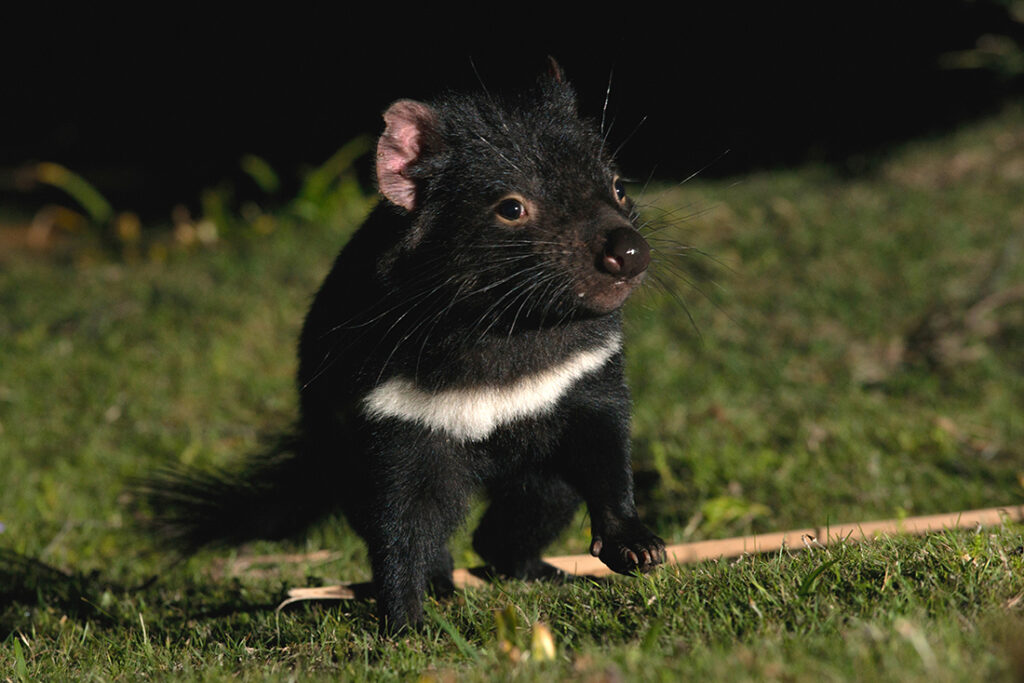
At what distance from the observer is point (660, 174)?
8766 millimetres

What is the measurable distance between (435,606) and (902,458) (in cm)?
274

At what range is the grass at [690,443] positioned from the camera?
2496 mm

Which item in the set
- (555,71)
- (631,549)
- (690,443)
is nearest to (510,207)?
(555,71)

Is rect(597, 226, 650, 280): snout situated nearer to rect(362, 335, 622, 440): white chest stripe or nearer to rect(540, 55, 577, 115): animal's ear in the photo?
rect(362, 335, 622, 440): white chest stripe

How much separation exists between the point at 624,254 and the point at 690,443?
105 inches

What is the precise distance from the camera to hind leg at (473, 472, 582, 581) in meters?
3.30

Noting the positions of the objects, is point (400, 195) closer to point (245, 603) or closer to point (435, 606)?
point (435, 606)

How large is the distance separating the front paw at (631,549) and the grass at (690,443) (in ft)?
0.18

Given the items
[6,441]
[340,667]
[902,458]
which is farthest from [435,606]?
[6,441]

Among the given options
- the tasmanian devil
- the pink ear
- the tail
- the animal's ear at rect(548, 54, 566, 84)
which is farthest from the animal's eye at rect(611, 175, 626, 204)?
the tail

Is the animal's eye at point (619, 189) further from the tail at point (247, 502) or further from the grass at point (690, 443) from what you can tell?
the tail at point (247, 502)

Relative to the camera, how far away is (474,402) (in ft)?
9.53

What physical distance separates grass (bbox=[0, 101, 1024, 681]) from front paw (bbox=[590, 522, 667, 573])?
0.18ft

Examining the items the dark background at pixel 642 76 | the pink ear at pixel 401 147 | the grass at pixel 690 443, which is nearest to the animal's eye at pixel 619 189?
the grass at pixel 690 443
